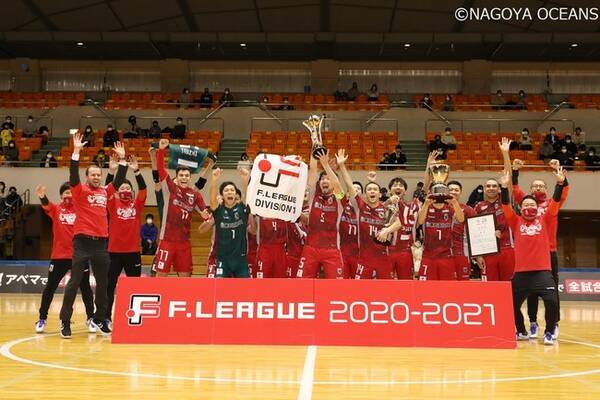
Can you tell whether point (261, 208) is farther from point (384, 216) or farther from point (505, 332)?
point (505, 332)

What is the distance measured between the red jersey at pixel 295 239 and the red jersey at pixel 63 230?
3141 mm

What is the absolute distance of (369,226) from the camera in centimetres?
1052

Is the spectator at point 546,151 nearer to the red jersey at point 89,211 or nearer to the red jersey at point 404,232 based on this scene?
the red jersey at point 404,232

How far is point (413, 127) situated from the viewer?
95.4ft

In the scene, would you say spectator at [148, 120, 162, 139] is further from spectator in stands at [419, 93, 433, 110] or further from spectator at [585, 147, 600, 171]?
spectator at [585, 147, 600, 171]

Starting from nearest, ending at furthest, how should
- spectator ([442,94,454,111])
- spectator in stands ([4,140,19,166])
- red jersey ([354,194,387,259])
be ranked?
red jersey ([354,194,387,259]) → spectator in stands ([4,140,19,166]) → spectator ([442,94,454,111])

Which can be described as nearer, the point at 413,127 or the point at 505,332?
the point at 505,332

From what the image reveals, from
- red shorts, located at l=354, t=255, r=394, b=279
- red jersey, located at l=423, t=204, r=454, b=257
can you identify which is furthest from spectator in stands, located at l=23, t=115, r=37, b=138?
red jersey, located at l=423, t=204, r=454, b=257

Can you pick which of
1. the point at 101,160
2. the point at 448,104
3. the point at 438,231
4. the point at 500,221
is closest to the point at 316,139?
the point at 438,231

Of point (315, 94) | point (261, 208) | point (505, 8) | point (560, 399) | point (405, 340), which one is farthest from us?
point (315, 94)

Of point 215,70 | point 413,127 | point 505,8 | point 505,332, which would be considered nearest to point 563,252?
point 413,127

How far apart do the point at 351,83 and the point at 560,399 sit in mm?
29004

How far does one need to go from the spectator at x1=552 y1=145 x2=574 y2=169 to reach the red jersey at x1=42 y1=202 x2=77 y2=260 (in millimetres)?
18658

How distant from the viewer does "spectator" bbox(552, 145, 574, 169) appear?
24875mm
